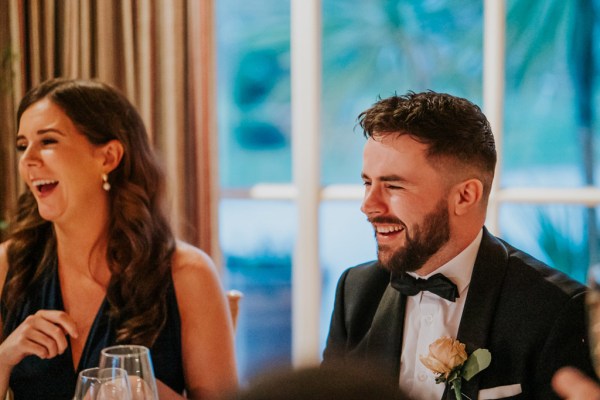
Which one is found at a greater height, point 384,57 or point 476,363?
point 384,57

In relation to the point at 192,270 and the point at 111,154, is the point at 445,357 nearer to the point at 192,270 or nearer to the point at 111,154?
the point at 192,270

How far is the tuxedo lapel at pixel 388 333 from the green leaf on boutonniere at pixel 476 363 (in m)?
0.22

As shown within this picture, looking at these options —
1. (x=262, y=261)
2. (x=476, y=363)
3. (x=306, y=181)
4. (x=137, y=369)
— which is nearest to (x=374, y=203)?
(x=476, y=363)

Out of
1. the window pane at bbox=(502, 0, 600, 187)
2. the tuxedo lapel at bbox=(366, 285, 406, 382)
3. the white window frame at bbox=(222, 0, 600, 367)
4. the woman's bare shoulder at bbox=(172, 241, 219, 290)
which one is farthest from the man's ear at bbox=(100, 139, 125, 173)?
the window pane at bbox=(502, 0, 600, 187)

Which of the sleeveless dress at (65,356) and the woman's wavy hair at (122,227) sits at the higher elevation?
the woman's wavy hair at (122,227)

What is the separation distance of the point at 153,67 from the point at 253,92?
1.66 ft

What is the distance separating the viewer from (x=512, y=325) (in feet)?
5.49

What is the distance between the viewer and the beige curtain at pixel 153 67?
339cm

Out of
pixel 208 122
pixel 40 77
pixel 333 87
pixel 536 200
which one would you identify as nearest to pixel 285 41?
pixel 333 87

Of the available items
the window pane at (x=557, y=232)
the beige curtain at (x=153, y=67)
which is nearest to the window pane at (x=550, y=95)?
the window pane at (x=557, y=232)

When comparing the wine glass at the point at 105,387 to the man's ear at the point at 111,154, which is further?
the man's ear at the point at 111,154

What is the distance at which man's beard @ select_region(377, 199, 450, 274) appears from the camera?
1.76m

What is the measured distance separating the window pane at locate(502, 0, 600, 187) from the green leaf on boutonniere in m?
1.74

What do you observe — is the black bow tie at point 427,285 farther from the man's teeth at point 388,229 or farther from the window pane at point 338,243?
the window pane at point 338,243
